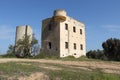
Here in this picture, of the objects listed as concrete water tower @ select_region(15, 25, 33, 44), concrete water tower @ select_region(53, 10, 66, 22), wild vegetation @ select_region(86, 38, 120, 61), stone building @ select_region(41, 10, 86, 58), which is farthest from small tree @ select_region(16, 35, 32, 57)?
wild vegetation @ select_region(86, 38, 120, 61)

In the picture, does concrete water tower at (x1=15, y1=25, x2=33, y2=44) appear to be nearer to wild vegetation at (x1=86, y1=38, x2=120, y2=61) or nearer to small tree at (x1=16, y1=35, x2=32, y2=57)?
small tree at (x1=16, y1=35, x2=32, y2=57)

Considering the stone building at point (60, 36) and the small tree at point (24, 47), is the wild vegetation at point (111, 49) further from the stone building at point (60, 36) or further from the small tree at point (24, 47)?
the small tree at point (24, 47)

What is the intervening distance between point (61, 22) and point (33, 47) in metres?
5.48

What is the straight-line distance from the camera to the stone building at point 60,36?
31.8 m

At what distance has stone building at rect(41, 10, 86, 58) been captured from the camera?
31.8 metres

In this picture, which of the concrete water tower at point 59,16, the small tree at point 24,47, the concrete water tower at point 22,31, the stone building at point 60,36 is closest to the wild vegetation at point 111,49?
the stone building at point 60,36

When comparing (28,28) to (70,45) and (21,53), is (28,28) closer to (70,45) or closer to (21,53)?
(21,53)

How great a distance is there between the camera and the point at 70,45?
33.2 m

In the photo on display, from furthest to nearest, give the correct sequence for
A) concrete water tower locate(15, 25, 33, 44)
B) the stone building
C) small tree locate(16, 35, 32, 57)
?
the stone building, concrete water tower locate(15, 25, 33, 44), small tree locate(16, 35, 32, 57)

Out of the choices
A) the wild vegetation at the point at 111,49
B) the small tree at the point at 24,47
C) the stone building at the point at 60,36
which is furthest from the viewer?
the wild vegetation at the point at 111,49

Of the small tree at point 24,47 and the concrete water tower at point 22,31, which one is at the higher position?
the concrete water tower at point 22,31

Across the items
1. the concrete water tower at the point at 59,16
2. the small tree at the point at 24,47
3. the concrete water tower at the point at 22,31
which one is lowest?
the small tree at the point at 24,47

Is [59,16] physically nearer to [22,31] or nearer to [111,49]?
[22,31]

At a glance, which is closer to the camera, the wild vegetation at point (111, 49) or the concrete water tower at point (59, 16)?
the concrete water tower at point (59, 16)
